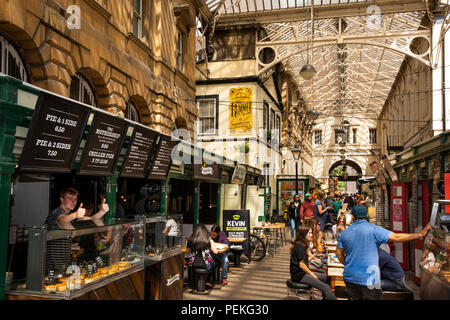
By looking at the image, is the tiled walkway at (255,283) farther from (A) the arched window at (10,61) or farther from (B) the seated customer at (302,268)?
(A) the arched window at (10,61)

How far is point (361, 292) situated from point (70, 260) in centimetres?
359

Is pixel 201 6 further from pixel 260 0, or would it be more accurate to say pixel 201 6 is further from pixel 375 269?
pixel 375 269

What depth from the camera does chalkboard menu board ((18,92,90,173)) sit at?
5555 mm

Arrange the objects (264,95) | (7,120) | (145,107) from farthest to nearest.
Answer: (264,95)
(145,107)
(7,120)

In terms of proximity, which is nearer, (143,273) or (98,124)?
(143,273)

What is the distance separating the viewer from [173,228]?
25.0ft

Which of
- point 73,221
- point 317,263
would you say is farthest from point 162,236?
point 317,263

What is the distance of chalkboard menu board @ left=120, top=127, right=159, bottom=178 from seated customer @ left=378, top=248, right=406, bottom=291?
17.4 feet

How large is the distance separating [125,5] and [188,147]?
4397 millimetres

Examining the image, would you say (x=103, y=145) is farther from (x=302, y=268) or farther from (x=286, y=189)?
(x=286, y=189)

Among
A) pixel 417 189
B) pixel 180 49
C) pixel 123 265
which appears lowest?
pixel 123 265

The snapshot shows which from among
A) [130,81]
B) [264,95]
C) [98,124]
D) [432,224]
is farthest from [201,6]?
[432,224]

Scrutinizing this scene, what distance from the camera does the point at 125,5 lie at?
459 inches

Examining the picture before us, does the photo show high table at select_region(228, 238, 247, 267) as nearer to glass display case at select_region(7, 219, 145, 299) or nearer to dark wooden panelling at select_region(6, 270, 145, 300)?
dark wooden panelling at select_region(6, 270, 145, 300)
